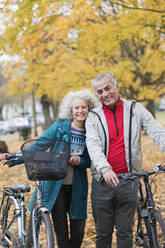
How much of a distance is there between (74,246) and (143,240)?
2.48 ft

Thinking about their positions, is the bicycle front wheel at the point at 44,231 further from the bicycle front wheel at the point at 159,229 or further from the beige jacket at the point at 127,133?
the bicycle front wheel at the point at 159,229

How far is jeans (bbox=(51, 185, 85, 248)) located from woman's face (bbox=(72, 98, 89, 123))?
2.31 feet

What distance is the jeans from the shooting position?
362cm

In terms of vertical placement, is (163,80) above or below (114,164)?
above

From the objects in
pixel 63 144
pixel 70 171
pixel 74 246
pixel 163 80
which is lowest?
pixel 74 246

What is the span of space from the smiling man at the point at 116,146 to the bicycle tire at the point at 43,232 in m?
0.50

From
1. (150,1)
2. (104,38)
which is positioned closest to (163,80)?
(104,38)

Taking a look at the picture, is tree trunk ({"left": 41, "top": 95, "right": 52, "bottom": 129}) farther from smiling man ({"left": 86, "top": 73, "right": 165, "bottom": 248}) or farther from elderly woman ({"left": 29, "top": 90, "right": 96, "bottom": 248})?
smiling man ({"left": 86, "top": 73, "right": 165, "bottom": 248})

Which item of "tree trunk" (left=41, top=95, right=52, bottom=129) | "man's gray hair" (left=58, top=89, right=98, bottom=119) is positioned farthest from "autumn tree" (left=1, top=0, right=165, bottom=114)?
"tree trunk" (left=41, top=95, right=52, bottom=129)

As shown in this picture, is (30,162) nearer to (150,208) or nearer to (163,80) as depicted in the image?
(150,208)

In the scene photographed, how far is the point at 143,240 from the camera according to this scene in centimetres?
346

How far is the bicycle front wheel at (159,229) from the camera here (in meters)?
2.94

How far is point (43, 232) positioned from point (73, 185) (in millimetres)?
626

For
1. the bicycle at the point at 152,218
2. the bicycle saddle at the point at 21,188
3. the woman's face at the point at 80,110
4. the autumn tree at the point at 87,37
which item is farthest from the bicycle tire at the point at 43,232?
the autumn tree at the point at 87,37
